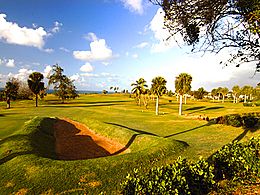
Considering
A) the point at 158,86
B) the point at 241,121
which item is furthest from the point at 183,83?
the point at 241,121

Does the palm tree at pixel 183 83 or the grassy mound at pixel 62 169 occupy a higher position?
the palm tree at pixel 183 83

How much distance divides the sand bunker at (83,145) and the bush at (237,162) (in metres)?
13.1

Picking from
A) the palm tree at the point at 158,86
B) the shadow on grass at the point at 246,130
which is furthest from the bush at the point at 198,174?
the palm tree at the point at 158,86

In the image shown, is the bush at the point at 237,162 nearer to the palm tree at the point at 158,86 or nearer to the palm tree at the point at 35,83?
the palm tree at the point at 158,86

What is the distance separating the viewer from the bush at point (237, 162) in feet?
34.2

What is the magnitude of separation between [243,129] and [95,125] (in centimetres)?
2210

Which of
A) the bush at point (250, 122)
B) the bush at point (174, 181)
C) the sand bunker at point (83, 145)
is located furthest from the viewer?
the bush at point (250, 122)

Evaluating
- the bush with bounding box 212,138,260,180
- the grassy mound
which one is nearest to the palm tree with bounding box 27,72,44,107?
the grassy mound

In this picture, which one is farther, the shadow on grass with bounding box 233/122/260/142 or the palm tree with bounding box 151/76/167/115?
the palm tree with bounding box 151/76/167/115

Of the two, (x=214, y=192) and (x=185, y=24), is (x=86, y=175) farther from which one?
(x=185, y=24)

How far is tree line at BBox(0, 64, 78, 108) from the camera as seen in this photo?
73.0 meters

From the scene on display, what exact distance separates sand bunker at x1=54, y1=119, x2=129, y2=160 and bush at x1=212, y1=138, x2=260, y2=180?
13137 millimetres

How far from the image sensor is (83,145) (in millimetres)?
25438

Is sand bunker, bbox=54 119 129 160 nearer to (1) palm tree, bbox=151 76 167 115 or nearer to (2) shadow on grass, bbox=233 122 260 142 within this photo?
(2) shadow on grass, bbox=233 122 260 142
